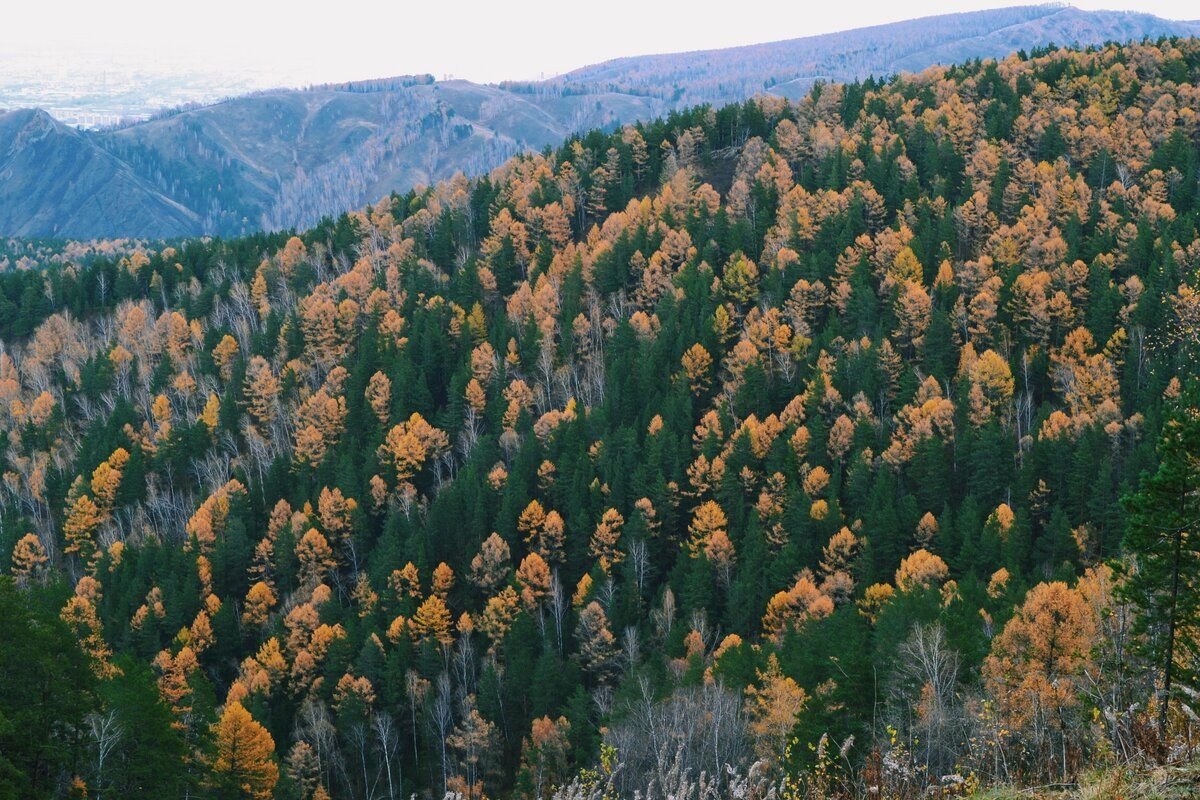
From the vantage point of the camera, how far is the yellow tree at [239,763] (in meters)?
53.9

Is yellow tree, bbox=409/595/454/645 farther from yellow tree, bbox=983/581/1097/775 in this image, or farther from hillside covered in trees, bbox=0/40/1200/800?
yellow tree, bbox=983/581/1097/775

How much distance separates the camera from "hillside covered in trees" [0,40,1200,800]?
→ 47.1 metres

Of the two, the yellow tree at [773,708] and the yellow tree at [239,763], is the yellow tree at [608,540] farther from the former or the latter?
the yellow tree at [239,763]

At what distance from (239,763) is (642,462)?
62.0 m

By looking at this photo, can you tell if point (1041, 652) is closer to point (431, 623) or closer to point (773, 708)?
point (773, 708)

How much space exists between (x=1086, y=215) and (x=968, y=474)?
53.5 metres

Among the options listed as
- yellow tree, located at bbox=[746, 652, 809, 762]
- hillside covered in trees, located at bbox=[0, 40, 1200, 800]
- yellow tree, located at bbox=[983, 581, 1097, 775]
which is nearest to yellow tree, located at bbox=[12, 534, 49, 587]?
hillside covered in trees, located at bbox=[0, 40, 1200, 800]

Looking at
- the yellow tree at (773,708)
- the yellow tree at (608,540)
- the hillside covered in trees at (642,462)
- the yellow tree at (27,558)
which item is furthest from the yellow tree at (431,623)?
the yellow tree at (27,558)

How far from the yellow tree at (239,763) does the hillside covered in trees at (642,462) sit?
28cm

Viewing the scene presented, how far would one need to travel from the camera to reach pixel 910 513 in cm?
9188

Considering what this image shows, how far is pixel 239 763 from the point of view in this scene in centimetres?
5612

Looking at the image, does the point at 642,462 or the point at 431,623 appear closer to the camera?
the point at 431,623

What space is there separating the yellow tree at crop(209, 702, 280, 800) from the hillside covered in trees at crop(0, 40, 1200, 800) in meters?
0.28

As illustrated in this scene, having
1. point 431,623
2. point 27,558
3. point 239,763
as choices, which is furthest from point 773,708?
point 27,558
